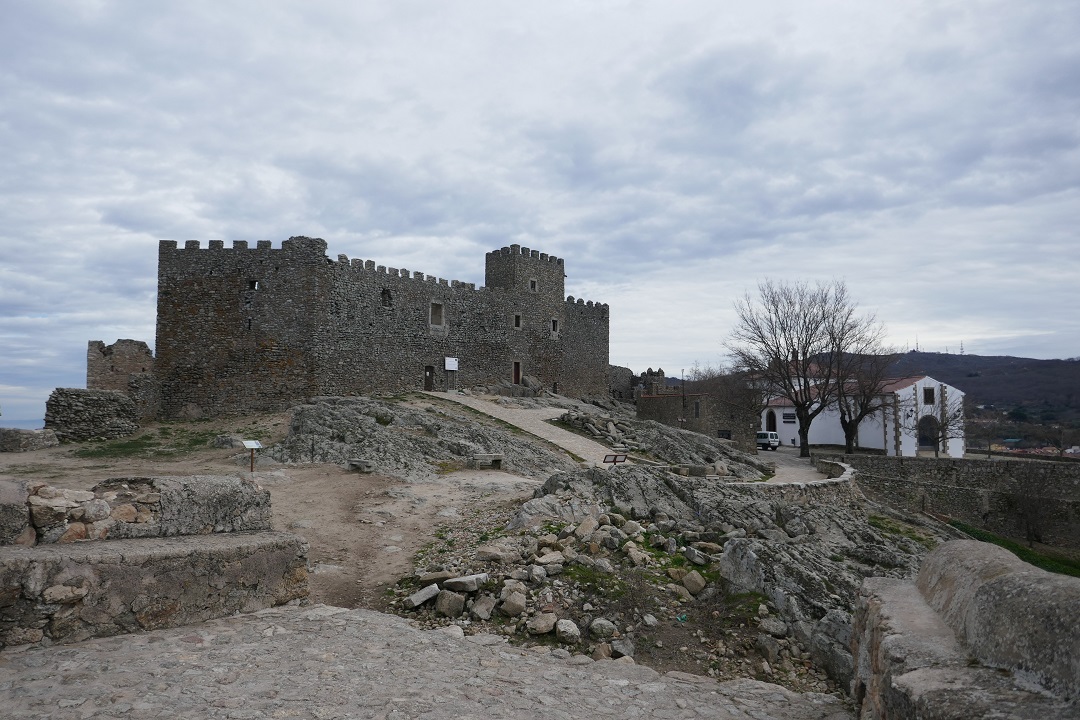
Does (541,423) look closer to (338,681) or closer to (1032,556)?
(1032,556)

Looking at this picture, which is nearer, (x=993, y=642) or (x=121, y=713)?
(x=993, y=642)

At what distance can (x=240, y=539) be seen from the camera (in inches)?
243

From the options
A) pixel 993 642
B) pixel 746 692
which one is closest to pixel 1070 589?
pixel 993 642

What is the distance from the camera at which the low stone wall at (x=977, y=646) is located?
A: 8.29ft

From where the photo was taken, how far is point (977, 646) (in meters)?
3.11

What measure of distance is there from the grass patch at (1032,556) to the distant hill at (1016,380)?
190 ft

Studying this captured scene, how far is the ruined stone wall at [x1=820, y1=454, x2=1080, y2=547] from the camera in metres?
28.8

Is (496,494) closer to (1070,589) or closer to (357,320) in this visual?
(1070,589)

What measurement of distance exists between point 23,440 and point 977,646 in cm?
2379

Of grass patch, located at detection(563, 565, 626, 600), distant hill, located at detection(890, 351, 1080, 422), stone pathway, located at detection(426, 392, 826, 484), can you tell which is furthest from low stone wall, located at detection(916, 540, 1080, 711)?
distant hill, located at detection(890, 351, 1080, 422)

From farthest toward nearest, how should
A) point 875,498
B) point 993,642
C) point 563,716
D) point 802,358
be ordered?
point 802,358, point 875,498, point 563,716, point 993,642

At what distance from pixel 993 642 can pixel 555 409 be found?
28733 mm

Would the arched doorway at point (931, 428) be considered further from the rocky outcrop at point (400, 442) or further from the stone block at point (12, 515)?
the stone block at point (12, 515)

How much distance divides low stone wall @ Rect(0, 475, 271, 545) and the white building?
40533mm
